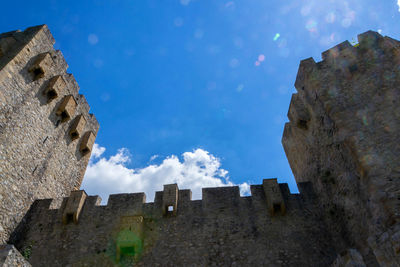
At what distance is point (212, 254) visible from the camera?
331 inches

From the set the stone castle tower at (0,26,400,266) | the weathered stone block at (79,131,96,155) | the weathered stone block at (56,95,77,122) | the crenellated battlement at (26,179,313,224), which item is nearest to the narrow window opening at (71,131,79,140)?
the weathered stone block at (79,131,96,155)

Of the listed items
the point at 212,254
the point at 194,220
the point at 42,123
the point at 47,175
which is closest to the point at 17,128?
the point at 42,123

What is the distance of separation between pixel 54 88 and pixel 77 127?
2.19m

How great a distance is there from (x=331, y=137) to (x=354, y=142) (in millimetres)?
1103

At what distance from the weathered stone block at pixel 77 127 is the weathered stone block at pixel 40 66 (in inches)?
109

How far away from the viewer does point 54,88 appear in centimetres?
1131

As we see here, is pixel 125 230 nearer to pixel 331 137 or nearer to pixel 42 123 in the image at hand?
pixel 42 123

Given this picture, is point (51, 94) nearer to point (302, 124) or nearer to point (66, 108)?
point (66, 108)

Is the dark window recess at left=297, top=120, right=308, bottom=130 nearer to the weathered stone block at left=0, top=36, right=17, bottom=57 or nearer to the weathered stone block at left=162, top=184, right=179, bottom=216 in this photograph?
the weathered stone block at left=162, top=184, right=179, bottom=216

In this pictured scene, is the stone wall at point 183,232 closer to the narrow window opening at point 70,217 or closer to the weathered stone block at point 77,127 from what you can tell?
the narrow window opening at point 70,217

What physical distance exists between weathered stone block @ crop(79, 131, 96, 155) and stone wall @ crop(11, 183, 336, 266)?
349 cm

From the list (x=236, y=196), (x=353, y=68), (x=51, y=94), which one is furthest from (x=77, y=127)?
(x=353, y=68)

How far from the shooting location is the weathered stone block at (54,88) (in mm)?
11242

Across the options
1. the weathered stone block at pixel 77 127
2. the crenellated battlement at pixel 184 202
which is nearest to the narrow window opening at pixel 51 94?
the weathered stone block at pixel 77 127
